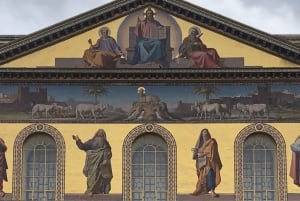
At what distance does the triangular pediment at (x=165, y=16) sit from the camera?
1245 inches

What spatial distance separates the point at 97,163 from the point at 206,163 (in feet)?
12.6

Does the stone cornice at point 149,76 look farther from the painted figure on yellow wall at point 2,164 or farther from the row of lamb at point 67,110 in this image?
the painted figure on yellow wall at point 2,164

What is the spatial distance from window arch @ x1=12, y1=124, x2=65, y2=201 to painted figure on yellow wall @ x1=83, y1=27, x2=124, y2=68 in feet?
9.28

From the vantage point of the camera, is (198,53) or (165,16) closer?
(198,53)

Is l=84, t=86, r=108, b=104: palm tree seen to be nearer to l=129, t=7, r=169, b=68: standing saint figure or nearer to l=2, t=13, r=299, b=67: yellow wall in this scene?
l=2, t=13, r=299, b=67: yellow wall

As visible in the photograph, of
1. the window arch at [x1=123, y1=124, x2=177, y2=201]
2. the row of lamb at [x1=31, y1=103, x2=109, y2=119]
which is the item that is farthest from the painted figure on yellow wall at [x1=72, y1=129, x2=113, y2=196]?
the row of lamb at [x1=31, y1=103, x2=109, y2=119]

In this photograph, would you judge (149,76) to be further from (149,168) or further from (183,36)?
(149,168)

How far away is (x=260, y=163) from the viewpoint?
31234 millimetres

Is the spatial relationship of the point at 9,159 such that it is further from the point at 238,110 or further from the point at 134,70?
the point at 238,110

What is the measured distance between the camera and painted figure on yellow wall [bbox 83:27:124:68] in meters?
31.8

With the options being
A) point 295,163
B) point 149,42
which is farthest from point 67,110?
point 295,163

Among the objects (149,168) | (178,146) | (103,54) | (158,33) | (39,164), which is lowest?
(149,168)

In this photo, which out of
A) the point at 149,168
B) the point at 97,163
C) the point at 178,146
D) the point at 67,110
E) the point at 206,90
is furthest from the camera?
the point at 206,90

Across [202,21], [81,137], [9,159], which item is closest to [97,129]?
[81,137]
